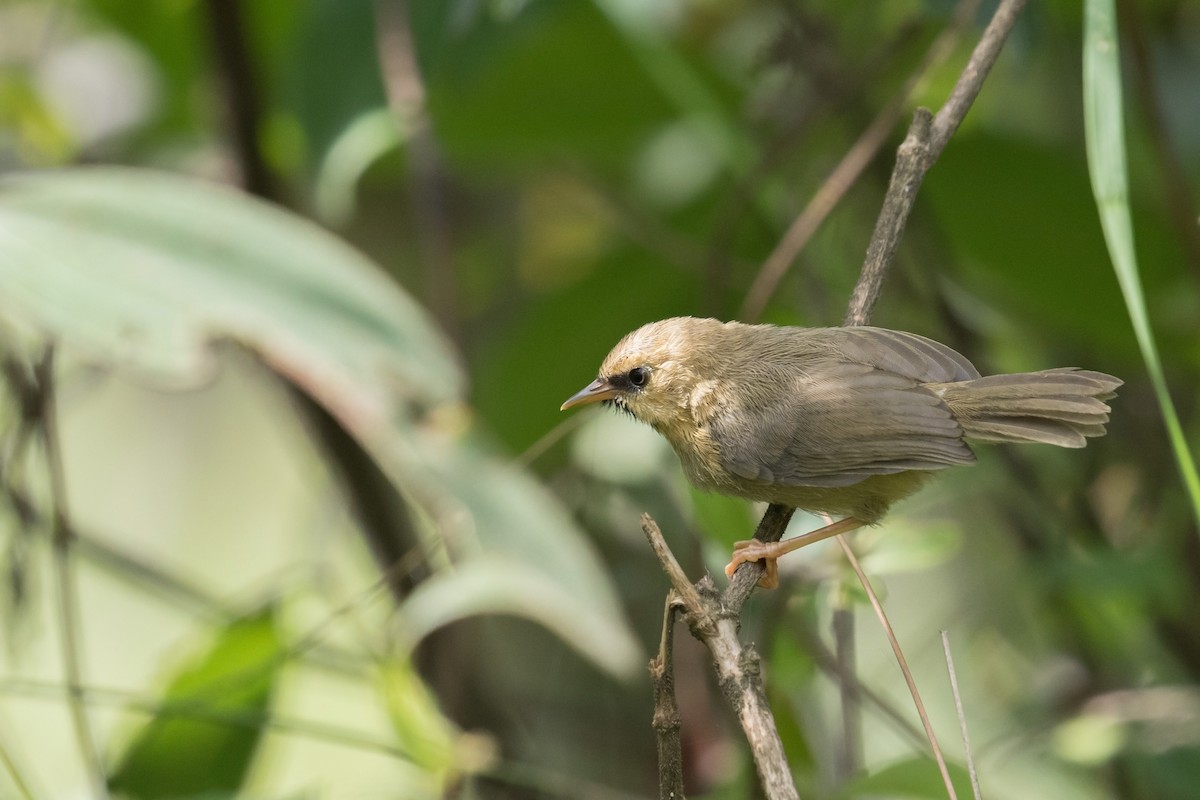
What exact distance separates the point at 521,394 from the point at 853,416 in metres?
1.67

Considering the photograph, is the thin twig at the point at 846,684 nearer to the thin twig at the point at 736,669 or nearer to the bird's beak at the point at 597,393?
the bird's beak at the point at 597,393

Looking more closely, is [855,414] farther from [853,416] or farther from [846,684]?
[846,684]

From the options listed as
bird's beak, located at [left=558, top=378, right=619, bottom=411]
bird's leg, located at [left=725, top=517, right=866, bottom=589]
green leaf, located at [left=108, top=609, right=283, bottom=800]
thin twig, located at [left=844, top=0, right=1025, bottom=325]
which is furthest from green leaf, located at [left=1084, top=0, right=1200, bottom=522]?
green leaf, located at [left=108, top=609, right=283, bottom=800]

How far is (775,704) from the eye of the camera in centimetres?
268

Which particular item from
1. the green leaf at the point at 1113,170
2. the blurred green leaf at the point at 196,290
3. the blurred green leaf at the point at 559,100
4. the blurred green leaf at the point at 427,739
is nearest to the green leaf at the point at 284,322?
the blurred green leaf at the point at 196,290

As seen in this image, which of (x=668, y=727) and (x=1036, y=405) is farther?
(x=1036, y=405)

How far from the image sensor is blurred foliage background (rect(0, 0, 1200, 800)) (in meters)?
2.49

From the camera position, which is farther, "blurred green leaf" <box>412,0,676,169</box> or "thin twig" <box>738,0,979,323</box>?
"blurred green leaf" <box>412,0,676,169</box>

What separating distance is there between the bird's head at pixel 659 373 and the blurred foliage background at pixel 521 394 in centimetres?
20

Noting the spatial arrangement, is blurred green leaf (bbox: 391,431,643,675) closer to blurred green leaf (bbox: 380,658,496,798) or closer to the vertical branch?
blurred green leaf (bbox: 380,658,496,798)

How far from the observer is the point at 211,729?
118 inches

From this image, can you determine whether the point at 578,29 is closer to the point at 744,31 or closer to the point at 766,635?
the point at 744,31

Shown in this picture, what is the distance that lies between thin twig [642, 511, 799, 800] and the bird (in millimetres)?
466

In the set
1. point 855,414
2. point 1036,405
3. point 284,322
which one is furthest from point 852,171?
point 284,322
